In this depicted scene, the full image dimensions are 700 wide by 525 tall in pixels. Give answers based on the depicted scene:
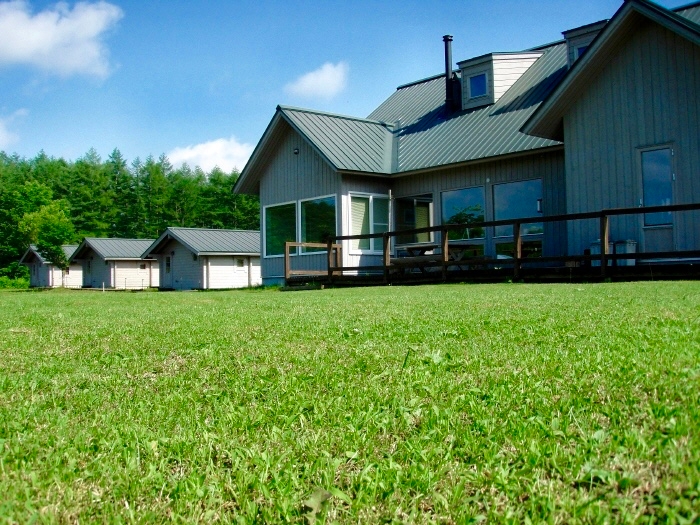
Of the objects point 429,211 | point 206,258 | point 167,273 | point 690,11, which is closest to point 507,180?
point 429,211

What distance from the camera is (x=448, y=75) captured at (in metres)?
22.6

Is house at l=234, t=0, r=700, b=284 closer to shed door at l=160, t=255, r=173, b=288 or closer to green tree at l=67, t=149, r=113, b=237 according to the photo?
shed door at l=160, t=255, r=173, b=288

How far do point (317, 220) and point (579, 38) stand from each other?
31.2 feet

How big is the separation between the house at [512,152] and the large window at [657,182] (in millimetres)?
24

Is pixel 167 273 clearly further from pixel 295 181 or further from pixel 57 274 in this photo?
pixel 295 181

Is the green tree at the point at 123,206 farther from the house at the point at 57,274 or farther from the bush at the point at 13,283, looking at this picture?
the house at the point at 57,274

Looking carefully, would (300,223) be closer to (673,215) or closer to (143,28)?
(143,28)

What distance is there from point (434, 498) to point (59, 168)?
77280 mm

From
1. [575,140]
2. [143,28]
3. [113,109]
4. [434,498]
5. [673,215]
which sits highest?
[113,109]

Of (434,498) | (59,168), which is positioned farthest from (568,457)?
(59,168)

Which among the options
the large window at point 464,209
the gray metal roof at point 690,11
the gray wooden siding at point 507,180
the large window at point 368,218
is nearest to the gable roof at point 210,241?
the large window at point 368,218

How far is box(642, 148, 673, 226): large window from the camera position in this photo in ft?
45.7

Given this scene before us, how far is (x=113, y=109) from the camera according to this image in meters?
43.0

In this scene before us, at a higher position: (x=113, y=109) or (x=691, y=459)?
(x=113, y=109)
